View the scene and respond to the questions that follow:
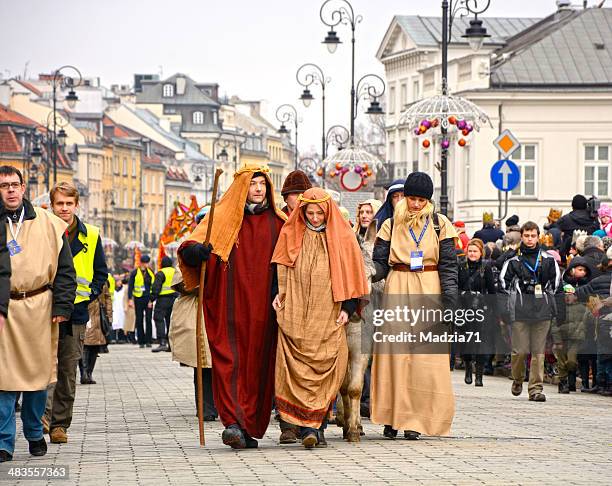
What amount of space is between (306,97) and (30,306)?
45262mm

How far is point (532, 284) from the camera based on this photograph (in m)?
19.0

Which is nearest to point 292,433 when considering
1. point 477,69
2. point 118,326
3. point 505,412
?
point 505,412

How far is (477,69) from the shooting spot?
240 feet

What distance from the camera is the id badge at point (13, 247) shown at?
39.3ft

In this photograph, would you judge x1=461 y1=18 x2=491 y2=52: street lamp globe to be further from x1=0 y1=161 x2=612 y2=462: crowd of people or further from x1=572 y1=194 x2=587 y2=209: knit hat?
x1=0 y1=161 x2=612 y2=462: crowd of people

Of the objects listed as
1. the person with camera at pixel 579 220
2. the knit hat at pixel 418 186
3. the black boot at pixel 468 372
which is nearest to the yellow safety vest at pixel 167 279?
the person with camera at pixel 579 220

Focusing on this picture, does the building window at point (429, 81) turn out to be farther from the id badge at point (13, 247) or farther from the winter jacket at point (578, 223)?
the id badge at point (13, 247)

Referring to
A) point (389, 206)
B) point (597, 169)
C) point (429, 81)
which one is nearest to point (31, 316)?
point (389, 206)

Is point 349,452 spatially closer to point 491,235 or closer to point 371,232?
point 371,232

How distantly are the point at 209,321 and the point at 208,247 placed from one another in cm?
56

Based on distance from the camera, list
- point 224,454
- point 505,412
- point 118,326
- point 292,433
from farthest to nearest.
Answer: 1. point 118,326
2. point 505,412
3. point 292,433
4. point 224,454

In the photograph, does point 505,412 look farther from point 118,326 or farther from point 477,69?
point 477,69

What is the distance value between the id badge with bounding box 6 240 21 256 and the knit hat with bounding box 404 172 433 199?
3.20 metres

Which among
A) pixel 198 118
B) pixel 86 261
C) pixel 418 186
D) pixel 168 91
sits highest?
pixel 168 91
